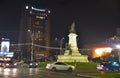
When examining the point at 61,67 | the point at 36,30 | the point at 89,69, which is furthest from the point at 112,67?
the point at 36,30

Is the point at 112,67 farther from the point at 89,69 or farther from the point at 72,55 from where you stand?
the point at 72,55

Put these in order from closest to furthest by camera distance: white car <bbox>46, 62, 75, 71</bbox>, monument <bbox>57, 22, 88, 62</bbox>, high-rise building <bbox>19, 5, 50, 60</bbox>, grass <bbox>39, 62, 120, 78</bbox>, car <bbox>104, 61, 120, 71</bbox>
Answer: grass <bbox>39, 62, 120, 78</bbox>
white car <bbox>46, 62, 75, 71</bbox>
car <bbox>104, 61, 120, 71</bbox>
monument <bbox>57, 22, 88, 62</bbox>
high-rise building <bbox>19, 5, 50, 60</bbox>

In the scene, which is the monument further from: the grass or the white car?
the white car

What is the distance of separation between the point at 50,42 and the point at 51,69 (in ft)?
411

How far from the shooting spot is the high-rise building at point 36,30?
160625 mm

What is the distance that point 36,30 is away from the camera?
169 m

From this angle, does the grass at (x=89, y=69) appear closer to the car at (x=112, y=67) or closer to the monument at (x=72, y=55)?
the car at (x=112, y=67)

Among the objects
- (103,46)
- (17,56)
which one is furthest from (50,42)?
(103,46)

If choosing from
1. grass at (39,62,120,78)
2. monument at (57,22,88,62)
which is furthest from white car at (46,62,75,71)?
monument at (57,22,88,62)

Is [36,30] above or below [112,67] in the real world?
above

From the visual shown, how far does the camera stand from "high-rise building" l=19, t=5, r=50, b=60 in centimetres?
16062

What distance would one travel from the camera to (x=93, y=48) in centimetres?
12550

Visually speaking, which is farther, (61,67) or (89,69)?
(89,69)

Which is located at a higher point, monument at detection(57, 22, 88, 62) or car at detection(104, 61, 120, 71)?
monument at detection(57, 22, 88, 62)
